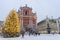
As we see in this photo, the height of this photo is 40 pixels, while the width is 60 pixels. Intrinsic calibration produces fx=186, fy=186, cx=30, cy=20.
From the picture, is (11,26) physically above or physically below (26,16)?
below

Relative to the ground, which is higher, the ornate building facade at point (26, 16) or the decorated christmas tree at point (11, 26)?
the ornate building facade at point (26, 16)

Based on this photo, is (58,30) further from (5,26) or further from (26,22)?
(5,26)

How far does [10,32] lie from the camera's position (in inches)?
613

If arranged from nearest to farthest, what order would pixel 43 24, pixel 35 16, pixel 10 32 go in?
pixel 10 32 → pixel 35 16 → pixel 43 24

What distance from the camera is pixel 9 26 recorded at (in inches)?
616

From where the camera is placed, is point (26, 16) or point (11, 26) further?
point (26, 16)

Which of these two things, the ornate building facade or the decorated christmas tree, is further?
the ornate building facade

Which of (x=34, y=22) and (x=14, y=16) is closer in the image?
(x=14, y=16)

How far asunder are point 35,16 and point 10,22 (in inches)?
434

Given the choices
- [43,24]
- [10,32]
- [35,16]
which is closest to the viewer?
[10,32]

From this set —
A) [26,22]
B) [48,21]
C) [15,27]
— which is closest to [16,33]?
[15,27]

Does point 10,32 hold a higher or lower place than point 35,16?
lower

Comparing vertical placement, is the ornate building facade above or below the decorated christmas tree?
above

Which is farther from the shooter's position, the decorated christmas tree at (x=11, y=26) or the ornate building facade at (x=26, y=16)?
the ornate building facade at (x=26, y=16)
